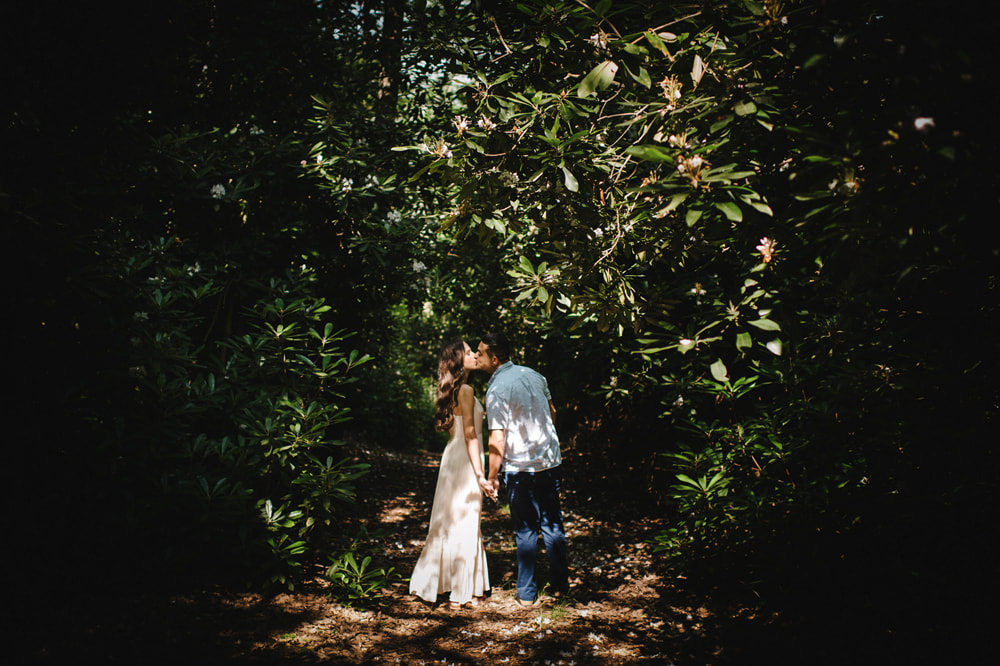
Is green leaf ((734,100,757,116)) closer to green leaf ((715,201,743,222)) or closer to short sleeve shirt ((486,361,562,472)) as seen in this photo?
green leaf ((715,201,743,222))

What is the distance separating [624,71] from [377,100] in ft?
15.2

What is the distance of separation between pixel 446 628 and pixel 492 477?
1.01 m

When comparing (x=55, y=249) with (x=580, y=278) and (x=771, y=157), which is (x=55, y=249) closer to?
(x=580, y=278)

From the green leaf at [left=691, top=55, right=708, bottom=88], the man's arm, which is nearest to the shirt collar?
the man's arm

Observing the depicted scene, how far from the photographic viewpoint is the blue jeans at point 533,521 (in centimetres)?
389

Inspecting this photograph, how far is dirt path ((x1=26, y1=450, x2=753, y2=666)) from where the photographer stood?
303 centimetres

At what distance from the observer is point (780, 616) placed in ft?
11.0

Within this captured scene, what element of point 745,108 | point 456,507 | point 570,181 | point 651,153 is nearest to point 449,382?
point 456,507

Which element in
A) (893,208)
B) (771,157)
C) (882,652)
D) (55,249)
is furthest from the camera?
(882,652)

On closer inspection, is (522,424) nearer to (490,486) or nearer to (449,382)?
(490,486)

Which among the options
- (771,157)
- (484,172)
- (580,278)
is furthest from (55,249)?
(771,157)

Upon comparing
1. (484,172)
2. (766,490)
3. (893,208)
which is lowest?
(766,490)

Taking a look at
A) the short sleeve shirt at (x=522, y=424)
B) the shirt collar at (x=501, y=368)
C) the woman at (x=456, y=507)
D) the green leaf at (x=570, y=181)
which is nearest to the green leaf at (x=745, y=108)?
the green leaf at (x=570, y=181)

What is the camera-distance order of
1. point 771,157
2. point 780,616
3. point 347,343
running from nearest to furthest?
point 771,157 < point 780,616 < point 347,343
